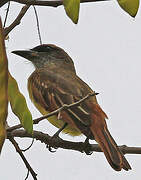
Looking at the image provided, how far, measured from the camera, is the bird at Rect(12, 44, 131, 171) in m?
3.52

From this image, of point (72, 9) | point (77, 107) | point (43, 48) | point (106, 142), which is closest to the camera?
point (72, 9)

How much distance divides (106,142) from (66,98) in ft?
2.47

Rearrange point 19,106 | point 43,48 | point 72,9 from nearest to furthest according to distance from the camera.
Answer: point 19,106 → point 72,9 → point 43,48

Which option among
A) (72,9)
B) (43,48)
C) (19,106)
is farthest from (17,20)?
(43,48)

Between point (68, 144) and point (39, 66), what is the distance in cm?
217

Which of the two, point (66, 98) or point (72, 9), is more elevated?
point (72, 9)

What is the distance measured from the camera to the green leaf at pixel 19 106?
1701 millimetres

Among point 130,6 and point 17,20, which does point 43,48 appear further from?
point 130,6

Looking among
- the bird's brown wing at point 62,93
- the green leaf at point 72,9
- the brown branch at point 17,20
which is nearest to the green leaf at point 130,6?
the green leaf at point 72,9

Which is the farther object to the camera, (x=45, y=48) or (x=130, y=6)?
(x=45, y=48)

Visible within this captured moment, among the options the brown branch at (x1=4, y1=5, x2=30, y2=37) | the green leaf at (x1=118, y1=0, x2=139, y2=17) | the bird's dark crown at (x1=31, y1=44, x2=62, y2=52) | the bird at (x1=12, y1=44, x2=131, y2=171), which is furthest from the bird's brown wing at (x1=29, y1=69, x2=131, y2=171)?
the green leaf at (x1=118, y1=0, x2=139, y2=17)

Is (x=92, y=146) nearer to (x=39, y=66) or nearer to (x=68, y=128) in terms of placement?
(x=68, y=128)

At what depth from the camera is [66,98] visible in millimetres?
4137

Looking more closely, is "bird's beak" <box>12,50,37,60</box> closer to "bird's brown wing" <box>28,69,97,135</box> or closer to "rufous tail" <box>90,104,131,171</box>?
"bird's brown wing" <box>28,69,97,135</box>
